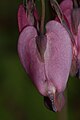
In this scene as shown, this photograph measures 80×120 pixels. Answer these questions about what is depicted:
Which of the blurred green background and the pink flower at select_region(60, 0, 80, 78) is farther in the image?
the blurred green background

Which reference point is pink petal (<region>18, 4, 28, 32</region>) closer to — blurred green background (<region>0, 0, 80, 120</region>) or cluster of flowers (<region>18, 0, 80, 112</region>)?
cluster of flowers (<region>18, 0, 80, 112</region>)

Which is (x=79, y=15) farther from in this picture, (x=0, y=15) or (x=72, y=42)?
(x=0, y=15)

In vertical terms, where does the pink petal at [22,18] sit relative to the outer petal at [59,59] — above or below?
above

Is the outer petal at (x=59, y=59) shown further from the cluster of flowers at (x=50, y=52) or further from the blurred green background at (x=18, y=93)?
the blurred green background at (x=18, y=93)

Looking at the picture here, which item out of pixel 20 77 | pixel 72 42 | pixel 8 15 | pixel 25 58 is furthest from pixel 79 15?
pixel 8 15

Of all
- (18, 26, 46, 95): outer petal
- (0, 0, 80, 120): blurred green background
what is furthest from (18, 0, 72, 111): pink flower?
(0, 0, 80, 120): blurred green background

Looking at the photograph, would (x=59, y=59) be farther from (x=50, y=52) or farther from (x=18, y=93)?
(x=18, y=93)

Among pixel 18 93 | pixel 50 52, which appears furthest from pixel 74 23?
pixel 18 93

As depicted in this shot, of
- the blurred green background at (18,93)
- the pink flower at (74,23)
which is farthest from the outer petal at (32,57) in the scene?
the blurred green background at (18,93)

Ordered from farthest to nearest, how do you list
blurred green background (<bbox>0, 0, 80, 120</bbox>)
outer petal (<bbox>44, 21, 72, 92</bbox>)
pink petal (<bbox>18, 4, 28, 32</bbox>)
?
1. blurred green background (<bbox>0, 0, 80, 120</bbox>)
2. pink petal (<bbox>18, 4, 28, 32</bbox>)
3. outer petal (<bbox>44, 21, 72, 92</bbox>)
